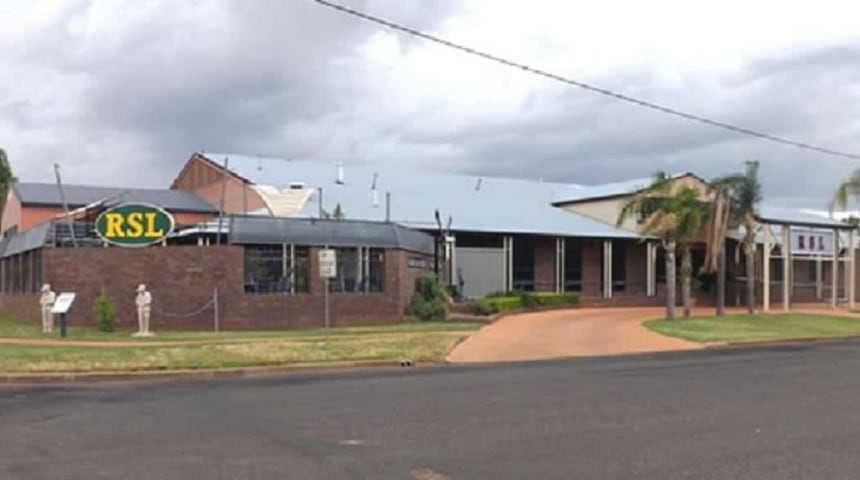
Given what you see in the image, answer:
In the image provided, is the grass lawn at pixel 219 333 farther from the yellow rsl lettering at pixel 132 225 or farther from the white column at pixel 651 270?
the white column at pixel 651 270

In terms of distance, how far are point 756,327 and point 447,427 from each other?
22836 mm

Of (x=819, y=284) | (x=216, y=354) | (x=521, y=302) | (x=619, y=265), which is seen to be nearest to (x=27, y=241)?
(x=216, y=354)

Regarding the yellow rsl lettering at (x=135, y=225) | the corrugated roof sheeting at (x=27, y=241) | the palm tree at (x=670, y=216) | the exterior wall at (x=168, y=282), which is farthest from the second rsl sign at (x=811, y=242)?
the corrugated roof sheeting at (x=27, y=241)

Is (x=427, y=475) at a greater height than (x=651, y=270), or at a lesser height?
lesser

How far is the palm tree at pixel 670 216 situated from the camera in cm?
3250

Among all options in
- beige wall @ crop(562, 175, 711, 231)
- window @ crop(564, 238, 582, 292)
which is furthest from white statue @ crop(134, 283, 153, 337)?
beige wall @ crop(562, 175, 711, 231)

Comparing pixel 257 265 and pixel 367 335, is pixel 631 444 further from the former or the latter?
pixel 257 265

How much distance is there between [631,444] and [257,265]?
20.5 m

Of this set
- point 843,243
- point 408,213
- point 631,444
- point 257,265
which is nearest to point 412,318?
point 257,265

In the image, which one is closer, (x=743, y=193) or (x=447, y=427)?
(x=447, y=427)

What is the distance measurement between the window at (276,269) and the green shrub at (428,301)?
408 centimetres

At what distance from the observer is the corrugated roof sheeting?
97.9 feet

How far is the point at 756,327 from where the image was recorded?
102 ft

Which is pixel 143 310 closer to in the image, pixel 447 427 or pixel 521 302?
pixel 521 302
